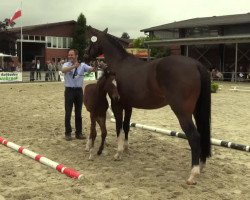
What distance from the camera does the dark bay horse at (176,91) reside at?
203 inches

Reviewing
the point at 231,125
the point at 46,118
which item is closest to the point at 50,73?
the point at 46,118

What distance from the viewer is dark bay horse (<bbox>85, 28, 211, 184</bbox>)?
5164 millimetres

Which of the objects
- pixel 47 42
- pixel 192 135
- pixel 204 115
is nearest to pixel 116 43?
pixel 204 115

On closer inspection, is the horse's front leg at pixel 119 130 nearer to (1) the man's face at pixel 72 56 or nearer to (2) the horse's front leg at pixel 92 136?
(2) the horse's front leg at pixel 92 136

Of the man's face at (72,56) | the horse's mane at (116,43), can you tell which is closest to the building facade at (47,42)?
the man's face at (72,56)

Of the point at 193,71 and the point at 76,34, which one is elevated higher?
the point at 76,34

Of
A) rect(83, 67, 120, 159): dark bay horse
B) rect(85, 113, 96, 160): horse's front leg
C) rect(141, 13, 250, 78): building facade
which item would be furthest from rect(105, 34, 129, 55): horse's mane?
rect(141, 13, 250, 78): building facade

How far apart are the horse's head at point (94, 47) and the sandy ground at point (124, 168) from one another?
68.3 inches

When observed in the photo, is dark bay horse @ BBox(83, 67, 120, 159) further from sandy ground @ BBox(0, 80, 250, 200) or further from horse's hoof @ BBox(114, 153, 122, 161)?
sandy ground @ BBox(0, 80, 250, 200)

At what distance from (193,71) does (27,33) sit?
50.6 metres

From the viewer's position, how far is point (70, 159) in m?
6.27

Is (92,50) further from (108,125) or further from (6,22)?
(6,22)

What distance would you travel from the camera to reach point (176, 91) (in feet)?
17.0

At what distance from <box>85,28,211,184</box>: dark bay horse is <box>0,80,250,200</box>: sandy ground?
0.38 metres
